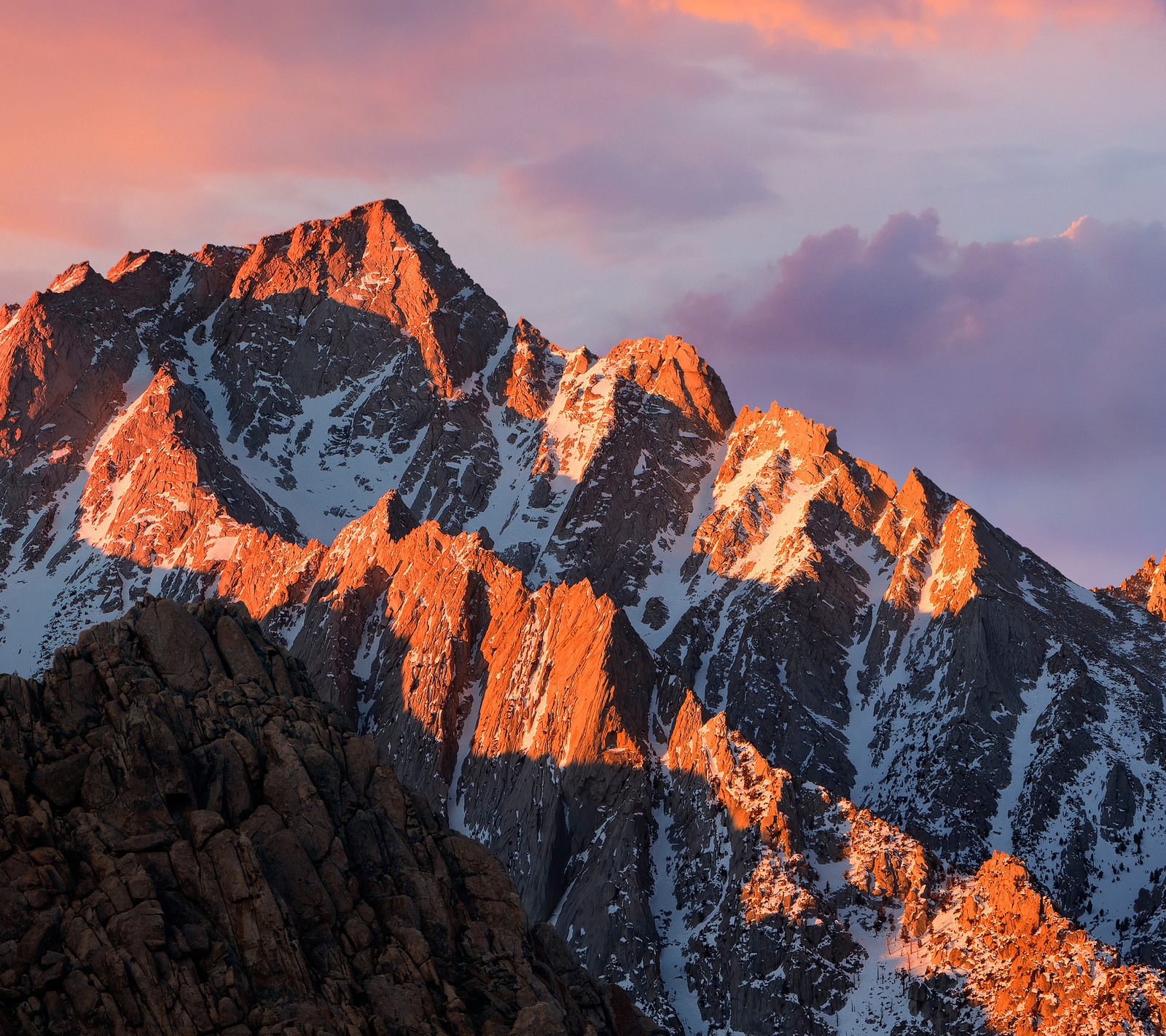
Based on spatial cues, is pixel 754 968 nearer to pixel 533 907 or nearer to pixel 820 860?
pixel 820 860

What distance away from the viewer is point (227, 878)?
267ft

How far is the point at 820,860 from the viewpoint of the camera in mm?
172750

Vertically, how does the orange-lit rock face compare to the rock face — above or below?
above

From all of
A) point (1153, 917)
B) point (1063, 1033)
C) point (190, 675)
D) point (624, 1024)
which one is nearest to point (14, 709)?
point (190, 675)

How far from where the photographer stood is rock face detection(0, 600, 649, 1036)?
76.3 metres

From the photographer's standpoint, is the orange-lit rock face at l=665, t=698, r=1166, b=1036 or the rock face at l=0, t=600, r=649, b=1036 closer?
the rock face at l=0, t=600, r=649, b=1036

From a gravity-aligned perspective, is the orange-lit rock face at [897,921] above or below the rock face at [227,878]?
above

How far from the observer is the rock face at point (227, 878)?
76312mm

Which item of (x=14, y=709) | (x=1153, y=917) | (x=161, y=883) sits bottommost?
(x=161, y=883)

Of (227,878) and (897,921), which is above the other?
(897,921)

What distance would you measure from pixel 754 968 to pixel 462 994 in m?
85.6

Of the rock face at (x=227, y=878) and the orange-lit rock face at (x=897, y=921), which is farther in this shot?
the orange-lit rock face at (x=897, y=921)

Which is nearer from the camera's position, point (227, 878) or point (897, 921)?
point (227, 878)

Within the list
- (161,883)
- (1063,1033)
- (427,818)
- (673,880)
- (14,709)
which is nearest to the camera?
(161,883)
